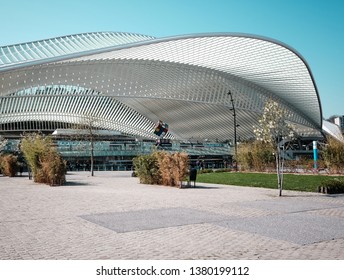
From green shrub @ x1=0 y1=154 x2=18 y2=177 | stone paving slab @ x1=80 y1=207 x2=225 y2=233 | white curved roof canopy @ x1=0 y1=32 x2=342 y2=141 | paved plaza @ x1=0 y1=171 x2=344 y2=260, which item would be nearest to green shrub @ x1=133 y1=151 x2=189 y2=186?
paved plaza @ x1=0 y1=171 x2=344 y2=260

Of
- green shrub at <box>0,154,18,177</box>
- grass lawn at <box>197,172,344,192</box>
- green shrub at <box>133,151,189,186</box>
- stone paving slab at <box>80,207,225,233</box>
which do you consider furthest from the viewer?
green shrub at <box>0,154,18,177</box>

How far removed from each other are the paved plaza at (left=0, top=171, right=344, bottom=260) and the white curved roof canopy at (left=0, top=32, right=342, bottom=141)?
35.9m

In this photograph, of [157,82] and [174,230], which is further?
[157,82]

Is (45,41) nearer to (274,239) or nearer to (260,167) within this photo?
(260,167)

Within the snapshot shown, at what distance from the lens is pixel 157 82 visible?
59500 millimetres

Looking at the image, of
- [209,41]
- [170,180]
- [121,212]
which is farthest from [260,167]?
[121,212]

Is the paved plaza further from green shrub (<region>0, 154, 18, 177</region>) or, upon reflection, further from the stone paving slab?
green shrub (<region>0, 154, 18, 177</region>)

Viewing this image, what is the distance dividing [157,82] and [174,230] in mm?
52224

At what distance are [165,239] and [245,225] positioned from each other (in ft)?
8.03

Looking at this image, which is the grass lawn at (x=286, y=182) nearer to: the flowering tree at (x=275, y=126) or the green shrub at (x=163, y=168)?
the flowering tree at (x=275, y=126)

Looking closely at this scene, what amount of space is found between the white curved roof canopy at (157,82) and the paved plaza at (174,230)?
3592 centimetres

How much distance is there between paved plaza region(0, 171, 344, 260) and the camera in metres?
6.52

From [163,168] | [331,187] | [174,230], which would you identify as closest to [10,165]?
[163,168]

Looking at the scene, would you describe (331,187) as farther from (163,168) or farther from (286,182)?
(163,168)
